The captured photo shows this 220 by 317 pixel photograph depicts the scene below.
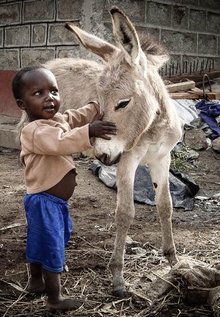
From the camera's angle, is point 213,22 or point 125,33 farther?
point 213,22

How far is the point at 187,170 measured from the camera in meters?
7.18

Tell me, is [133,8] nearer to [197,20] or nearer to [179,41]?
[179,41]

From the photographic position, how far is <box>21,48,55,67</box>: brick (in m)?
8.50

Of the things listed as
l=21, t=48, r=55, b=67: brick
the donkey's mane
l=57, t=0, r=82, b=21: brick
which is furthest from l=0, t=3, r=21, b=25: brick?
the donkey's mane

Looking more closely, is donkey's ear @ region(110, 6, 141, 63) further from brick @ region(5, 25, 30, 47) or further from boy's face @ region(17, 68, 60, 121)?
brick @ region(5, 25, 30, 47)

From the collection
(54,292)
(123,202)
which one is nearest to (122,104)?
(123,202)

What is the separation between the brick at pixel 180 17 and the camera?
887 centimetres

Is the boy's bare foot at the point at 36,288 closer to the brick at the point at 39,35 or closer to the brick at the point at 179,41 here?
the brick at the point at 39,35

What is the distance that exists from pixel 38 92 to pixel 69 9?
17.8ft

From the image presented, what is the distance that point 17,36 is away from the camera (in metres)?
9.16

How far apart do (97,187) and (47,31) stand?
3.62 meters

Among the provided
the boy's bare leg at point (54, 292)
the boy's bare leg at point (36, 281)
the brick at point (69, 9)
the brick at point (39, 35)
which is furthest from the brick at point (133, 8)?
the boy's bare leg at point (54, 292)

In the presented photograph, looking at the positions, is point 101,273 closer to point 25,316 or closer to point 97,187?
point 25,316

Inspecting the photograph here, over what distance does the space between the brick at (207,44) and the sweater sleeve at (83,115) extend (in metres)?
6.53
